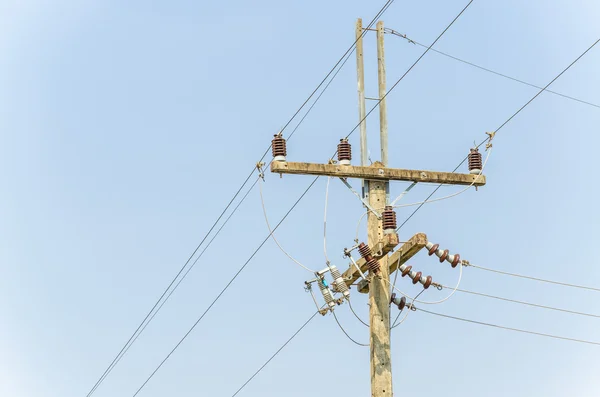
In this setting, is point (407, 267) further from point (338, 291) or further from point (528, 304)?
point (528, 304)

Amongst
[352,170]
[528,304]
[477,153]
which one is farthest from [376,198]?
[528,304]

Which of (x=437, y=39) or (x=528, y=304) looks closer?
(x=437, y=39)

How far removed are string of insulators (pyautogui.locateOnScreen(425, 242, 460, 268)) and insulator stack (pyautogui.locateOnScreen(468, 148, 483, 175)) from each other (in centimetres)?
154

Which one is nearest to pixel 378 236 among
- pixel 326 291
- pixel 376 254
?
pixel 376 254

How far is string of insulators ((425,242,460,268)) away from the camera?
64.1 feet

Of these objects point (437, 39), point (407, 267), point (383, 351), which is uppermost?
point (437, 39)

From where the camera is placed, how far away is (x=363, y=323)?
65.8 ft

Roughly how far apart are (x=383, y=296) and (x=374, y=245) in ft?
2.57

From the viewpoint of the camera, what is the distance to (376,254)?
19625 mm

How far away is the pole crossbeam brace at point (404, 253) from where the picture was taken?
1928cm

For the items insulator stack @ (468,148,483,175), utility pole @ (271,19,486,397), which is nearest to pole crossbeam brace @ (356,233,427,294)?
utility pole @ (271,19,486,397)

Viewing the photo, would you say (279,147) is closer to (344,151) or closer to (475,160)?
(344,151)

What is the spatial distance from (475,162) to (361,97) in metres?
2.08

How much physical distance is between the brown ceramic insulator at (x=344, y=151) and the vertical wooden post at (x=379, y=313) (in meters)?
0.69
